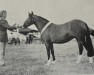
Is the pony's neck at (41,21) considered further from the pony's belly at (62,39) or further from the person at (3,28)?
the person at (3,28)

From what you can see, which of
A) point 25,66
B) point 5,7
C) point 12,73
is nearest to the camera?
point 12,73

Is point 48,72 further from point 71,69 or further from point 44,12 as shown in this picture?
point 44,12

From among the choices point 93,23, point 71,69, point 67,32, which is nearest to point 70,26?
point 67,32

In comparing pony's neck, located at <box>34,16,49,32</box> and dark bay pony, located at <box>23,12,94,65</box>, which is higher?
pony's neck, located at <box>34,16,49,32</box>

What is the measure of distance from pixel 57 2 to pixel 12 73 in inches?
85.4

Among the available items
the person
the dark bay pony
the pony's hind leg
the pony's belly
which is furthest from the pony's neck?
the pony's hind leg

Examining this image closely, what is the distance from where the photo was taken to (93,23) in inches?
222

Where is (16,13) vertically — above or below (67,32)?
above

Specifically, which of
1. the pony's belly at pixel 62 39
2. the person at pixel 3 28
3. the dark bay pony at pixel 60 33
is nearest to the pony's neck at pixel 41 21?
the dark bay pony at pixel 60 33

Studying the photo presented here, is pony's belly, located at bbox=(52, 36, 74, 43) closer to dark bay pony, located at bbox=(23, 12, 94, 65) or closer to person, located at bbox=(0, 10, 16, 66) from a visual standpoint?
dark bay pony, located at bbox=(23, 12, 94, 65)

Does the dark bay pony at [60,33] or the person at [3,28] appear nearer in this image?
the person at [3,28]

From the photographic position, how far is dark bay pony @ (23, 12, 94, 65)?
17.9ft

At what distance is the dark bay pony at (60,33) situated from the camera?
5.46m

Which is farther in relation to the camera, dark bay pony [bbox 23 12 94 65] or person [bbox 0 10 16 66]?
dark bay pony [bbox 23 12 94 65]
